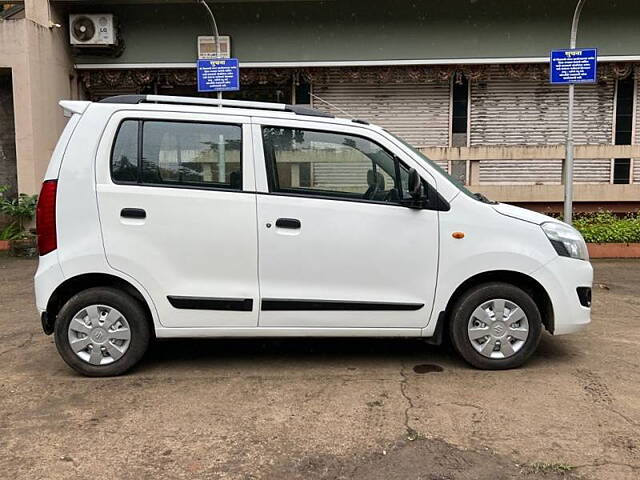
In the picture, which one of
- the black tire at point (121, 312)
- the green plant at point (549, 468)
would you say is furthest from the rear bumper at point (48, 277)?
the green plant at point (549, 468)

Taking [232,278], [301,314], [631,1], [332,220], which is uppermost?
[631,1]

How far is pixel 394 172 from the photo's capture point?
457 centimetres

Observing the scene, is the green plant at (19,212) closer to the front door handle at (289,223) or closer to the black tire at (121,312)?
the black tire at (121,312)

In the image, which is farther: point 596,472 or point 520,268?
point 520,268

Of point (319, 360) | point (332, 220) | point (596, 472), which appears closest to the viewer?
point (596, 472)

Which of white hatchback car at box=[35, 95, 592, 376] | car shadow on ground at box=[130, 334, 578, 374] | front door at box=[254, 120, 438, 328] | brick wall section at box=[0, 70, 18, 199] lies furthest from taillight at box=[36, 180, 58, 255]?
brick wall section at box=[0, 70, 18, 199]

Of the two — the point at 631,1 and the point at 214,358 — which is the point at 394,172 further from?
the point at 631,1

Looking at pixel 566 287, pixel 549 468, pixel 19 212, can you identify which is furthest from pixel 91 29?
pixel 549 468

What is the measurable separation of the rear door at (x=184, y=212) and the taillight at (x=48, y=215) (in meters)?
0.34

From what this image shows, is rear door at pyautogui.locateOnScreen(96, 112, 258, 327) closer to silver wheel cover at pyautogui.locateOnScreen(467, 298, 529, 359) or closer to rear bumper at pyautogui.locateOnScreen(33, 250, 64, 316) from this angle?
rear bumper at pyautogui.locateOnScreen(33, 250, 64, 316)

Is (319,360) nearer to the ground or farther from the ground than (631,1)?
nearer to the ground

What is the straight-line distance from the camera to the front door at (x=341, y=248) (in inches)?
175

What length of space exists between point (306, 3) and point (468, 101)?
4.01m

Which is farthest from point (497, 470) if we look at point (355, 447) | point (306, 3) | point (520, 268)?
point (306, 3)
